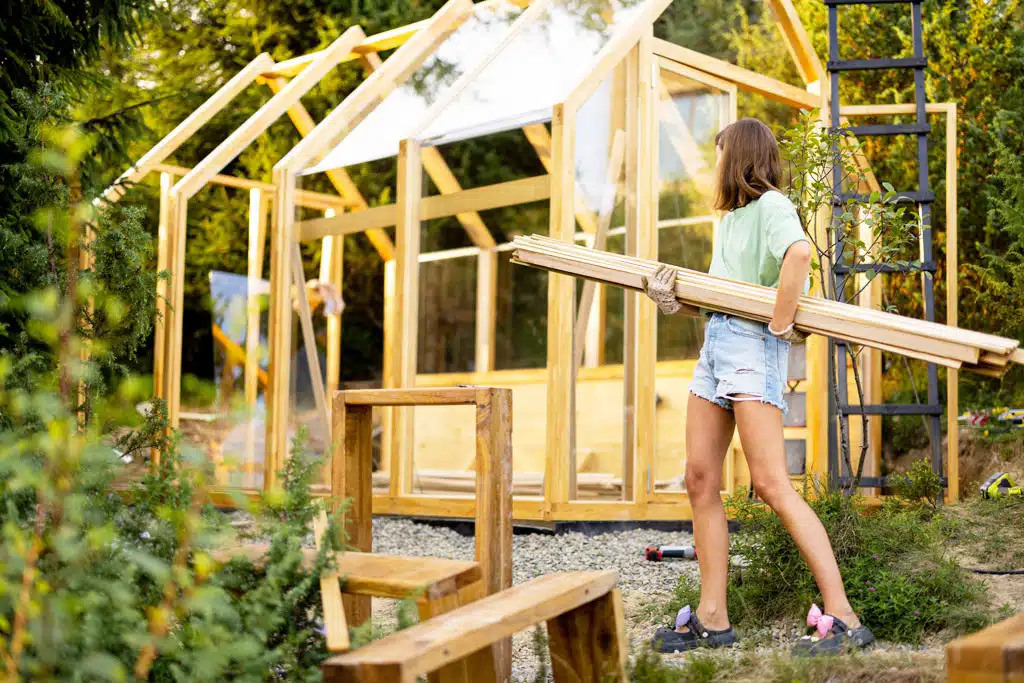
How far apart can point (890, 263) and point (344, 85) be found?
528cm

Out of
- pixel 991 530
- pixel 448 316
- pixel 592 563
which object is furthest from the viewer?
pixel 448 316

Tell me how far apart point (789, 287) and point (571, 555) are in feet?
9.02

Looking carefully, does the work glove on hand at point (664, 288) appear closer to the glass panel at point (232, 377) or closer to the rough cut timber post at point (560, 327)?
the rough cut timber post at point (560, 327)

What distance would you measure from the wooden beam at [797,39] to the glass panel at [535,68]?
1.23 metres

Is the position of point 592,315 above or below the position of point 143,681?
above

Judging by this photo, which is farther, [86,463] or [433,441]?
[433,441]

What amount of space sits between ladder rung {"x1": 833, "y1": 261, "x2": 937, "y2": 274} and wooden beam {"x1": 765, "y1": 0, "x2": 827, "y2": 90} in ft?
7.21

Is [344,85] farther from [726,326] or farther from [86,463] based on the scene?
[86,463]

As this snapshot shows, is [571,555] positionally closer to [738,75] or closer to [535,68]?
[535,68]

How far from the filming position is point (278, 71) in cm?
871

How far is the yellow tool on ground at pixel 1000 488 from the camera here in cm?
517

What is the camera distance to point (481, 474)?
2764 millimetres

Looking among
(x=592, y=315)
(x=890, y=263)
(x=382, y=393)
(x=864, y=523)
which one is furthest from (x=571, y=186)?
(x=382, y=393)

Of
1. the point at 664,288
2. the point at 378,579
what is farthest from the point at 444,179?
the point at 378,579
